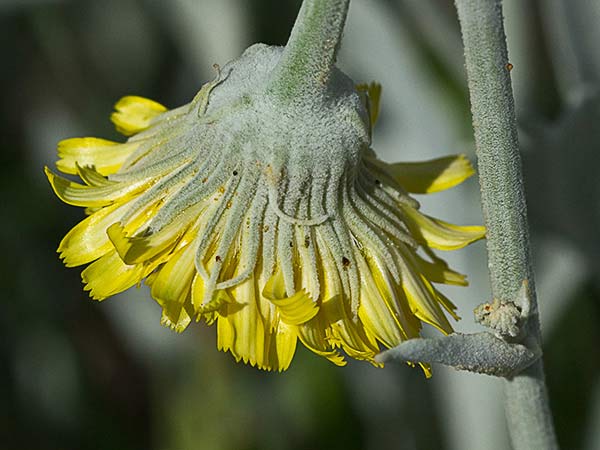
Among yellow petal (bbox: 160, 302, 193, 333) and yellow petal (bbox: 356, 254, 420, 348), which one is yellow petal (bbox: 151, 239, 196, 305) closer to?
yellow petal (bbox: 160, 302, 193, 333)

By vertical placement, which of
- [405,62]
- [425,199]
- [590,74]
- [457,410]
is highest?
[405,62]

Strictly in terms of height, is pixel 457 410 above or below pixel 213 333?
below

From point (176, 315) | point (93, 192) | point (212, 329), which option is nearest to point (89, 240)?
point (93, 192)

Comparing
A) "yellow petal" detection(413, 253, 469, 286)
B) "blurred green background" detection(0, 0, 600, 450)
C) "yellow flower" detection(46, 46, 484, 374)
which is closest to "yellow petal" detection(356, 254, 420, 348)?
"yellow flower" detection(46, 46, 484, 374)

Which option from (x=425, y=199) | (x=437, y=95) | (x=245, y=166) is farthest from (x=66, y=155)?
(x=437, y=95)

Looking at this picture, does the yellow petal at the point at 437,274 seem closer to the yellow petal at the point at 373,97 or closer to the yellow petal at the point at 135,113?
the yellow petal at the point at 373,97

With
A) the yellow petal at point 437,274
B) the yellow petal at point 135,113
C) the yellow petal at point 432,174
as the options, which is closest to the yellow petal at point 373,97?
the yellow petal at point 432,174

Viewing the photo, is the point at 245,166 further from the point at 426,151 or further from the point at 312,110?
the point at 426,151
